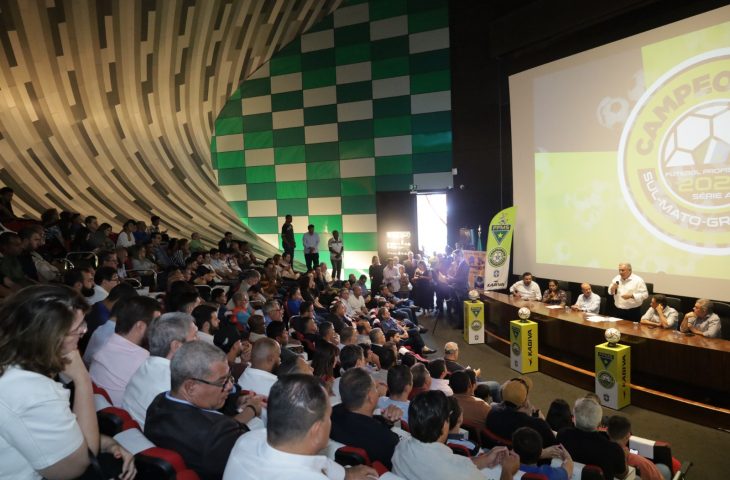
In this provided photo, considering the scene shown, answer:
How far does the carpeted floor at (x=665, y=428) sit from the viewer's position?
3.55 metres

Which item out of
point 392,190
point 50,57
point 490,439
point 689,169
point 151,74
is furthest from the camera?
point 392,190

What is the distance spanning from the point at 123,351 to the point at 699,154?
17.2 feet

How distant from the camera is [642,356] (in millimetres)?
4664

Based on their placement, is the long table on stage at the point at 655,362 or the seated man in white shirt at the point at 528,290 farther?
the seated man in white shirt at the point at 528,290

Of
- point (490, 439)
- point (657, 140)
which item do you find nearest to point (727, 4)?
point (657, 140)

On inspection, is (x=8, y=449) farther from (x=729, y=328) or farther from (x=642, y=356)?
(x=729, y=328)

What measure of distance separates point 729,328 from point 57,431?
5.31m

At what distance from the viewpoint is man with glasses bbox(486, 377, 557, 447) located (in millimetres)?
2742

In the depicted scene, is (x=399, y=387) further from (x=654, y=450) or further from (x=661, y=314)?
(x=661, y=314)

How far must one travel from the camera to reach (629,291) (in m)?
5.57

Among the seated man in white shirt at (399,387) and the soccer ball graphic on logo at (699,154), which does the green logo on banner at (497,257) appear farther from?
the seated man in white shirt at (399,387)

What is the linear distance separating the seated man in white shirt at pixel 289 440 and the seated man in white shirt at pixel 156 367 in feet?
2.36

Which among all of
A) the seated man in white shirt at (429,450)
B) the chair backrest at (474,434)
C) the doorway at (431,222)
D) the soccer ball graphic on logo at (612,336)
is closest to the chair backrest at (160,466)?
the seated man in white shirt at (429,450)

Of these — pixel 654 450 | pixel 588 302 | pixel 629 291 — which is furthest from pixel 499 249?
pixel 654 450
